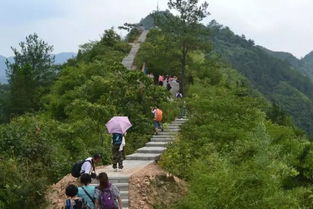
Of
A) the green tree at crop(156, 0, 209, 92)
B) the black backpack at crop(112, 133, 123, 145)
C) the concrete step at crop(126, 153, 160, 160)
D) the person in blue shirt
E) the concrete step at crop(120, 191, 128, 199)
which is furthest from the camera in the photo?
the green tree at crop(156, 0, 209, 92)

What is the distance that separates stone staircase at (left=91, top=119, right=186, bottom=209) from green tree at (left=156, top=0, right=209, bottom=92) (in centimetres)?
1025

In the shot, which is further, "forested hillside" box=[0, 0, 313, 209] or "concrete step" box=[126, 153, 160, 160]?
"concrete step" box=[126, 153, 160, 160]

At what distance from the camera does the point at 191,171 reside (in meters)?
14.7

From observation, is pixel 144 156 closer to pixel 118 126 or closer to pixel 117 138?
pixel 117 138

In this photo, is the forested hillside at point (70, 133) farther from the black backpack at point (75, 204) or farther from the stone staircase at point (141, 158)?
the black backpack at point (75, 204)

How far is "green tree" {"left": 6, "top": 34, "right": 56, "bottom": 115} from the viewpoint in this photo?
50.1 meters

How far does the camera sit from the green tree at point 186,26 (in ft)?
104

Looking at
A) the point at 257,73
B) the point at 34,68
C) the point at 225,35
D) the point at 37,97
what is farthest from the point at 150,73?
the point at 225,35

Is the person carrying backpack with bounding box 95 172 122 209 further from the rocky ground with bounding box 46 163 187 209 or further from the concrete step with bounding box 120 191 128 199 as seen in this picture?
the concrete step with bounding box 120 191 128 199

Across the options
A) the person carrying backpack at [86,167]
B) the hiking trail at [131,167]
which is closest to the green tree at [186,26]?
the hiking trail at [131,167]

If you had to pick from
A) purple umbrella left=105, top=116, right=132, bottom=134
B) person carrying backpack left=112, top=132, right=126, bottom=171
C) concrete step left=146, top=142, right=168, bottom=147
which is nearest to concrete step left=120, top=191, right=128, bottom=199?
person carrying backpack left=112, top=132, right=126, bottom=171

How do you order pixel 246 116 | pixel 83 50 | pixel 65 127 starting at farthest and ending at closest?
pixel 83 50
pixel 246 116
pixel 65 127

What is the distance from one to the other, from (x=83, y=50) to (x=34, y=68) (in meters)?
6.17

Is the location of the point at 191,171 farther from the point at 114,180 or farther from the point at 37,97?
the point at 37,97
